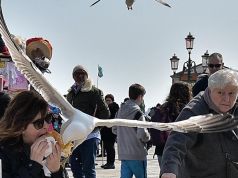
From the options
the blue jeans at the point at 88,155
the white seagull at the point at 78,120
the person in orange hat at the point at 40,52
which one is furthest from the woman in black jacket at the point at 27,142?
the blue jeans at the point at 88,155

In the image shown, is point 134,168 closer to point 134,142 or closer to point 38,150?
point 134,142

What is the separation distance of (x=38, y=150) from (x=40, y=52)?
220 cm

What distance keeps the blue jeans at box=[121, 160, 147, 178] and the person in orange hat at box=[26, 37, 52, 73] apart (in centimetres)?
324

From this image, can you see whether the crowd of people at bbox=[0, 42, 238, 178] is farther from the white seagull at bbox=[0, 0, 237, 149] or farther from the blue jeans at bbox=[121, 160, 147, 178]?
the blue jeans at bbox=[121, 160, 147, 178]

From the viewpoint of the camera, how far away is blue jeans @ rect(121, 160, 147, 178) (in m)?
8.52

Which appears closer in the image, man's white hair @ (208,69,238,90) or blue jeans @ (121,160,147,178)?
man's white hair @ (208,69,238,90)

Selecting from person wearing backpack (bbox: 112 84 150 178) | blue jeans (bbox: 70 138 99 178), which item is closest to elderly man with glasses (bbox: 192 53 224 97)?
person wearing backpack (bbox: 112 84 150 178)

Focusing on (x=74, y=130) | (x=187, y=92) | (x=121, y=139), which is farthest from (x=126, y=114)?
(x=74, y=130)

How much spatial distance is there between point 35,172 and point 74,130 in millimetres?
450

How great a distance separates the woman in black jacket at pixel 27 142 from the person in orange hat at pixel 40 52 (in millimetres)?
1752

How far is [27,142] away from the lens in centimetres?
377

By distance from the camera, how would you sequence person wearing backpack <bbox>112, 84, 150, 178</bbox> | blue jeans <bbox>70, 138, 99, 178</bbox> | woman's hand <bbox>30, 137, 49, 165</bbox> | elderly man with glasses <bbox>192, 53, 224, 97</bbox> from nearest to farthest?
woman's hand <bbox>30, 137, 49, 165</bbox> → elderly man with glasses <bbox>192, 53, 224, 97</bbox> → blue jeans <bbox>70, 138, 99, 178</bbox> → person wearing backpack <bbox>112, 84, 150, 178</bbox>

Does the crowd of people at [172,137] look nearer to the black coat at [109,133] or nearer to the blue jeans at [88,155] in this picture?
the blue jeans at [88,155]

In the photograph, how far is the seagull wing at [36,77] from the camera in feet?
14.7
